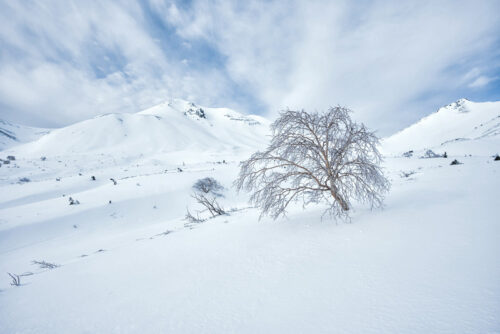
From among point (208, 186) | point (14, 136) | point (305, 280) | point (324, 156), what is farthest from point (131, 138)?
point (14, 136)

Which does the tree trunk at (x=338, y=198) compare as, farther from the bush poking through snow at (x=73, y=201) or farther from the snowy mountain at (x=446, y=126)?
the snowy mountain at (x=446, y=126)

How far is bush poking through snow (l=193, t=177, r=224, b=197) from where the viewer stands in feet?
53.4

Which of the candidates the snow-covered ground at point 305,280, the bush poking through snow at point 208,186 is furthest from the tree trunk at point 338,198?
the bush poking through snow at point 208,186

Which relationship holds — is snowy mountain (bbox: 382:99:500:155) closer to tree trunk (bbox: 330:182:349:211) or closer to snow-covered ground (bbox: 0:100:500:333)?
tree trunk (bbox: 330:182:349:211)

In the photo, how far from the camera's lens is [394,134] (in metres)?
64.1

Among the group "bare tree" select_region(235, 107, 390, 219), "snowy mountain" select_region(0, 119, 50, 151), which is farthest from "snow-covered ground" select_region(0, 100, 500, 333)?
"snowy mountain" select_region(0, 119, 50, 151)

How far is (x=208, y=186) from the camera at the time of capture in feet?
54.8

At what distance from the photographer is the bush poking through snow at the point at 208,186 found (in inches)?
641

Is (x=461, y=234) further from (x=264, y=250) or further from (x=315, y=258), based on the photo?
(x=264, y=250)

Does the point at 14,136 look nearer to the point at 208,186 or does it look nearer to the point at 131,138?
the point at 131,138

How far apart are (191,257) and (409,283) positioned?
3400mm

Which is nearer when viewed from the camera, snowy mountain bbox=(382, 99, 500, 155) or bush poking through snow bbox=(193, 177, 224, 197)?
bush poking through snow bbox=(193, 177, 224, 197)

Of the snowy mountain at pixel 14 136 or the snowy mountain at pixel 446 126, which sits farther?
the snowy mountain at pixel 14 136

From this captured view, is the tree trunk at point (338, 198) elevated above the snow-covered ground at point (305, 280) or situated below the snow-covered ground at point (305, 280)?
above
